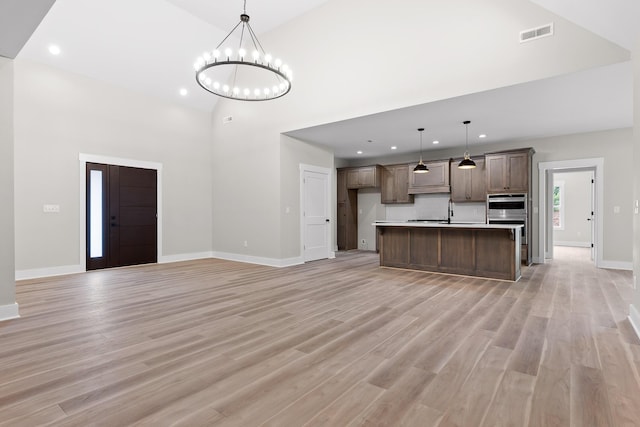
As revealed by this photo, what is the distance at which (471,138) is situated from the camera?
24.5ft

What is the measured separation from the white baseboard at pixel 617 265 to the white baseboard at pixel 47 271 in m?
10.4

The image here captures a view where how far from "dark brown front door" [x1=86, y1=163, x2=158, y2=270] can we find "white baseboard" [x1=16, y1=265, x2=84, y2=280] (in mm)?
250

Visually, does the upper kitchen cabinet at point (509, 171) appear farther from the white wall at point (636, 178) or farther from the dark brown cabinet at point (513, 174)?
the white wall at point (636, 178)

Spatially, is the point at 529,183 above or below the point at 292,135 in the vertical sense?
below

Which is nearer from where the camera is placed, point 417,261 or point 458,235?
point 458,235

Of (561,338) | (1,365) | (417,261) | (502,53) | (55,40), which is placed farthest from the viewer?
(417,261)

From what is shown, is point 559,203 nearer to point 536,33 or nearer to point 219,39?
point 536,33

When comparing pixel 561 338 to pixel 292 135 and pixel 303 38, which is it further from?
pixel 303 38

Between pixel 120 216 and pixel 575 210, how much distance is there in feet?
43.2

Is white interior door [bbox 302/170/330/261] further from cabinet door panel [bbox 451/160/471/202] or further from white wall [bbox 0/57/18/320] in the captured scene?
white wall [bbox 0/57/18/320]

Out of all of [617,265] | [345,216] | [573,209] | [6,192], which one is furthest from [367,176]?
[6,192]

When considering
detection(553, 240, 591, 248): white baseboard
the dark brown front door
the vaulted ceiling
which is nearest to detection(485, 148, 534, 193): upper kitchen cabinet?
the vaulted ceiling

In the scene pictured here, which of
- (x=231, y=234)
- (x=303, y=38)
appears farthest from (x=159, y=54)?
(x=231, y=234)

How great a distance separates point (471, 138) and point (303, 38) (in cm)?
434
